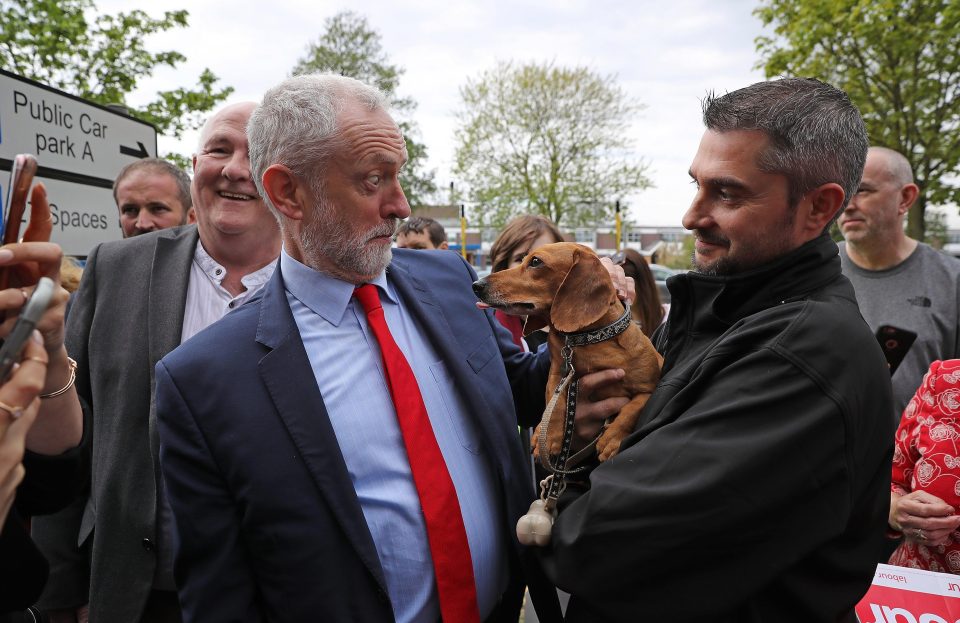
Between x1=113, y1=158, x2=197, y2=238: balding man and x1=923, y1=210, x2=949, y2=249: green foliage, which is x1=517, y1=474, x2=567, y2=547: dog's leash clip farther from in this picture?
x1=923, y1=210, x2=949, y2=249: green foliage

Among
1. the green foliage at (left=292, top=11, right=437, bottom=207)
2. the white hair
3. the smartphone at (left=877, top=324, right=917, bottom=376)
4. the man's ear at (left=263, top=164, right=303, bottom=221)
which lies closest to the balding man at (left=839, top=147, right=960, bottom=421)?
the smartphone at (left=877, top=324, right=917, bottom=376)

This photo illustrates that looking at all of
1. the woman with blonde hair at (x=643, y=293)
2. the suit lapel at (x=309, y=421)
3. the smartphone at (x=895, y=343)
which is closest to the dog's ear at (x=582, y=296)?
the suit lapel at (x=309, y=421)

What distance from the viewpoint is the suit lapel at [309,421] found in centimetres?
172

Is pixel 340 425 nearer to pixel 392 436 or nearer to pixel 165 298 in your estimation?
pixel 392 436

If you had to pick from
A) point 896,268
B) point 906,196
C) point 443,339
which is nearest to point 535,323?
point 443,339

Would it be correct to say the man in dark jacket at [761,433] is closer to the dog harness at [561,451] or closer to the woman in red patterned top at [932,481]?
the dog harness at [561,451]

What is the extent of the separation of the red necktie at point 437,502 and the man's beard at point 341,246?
0.31 m

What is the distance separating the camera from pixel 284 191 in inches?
81.4

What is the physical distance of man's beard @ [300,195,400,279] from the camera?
79.4 inches

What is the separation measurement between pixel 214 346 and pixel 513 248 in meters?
3.19

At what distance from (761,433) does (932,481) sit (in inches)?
66.1

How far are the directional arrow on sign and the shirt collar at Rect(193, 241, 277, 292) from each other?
2.79 meters

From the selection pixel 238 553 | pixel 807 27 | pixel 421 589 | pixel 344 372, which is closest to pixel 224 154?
pixel 344 372

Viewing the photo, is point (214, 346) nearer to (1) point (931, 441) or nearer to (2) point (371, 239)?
(2) point (371, 239)
